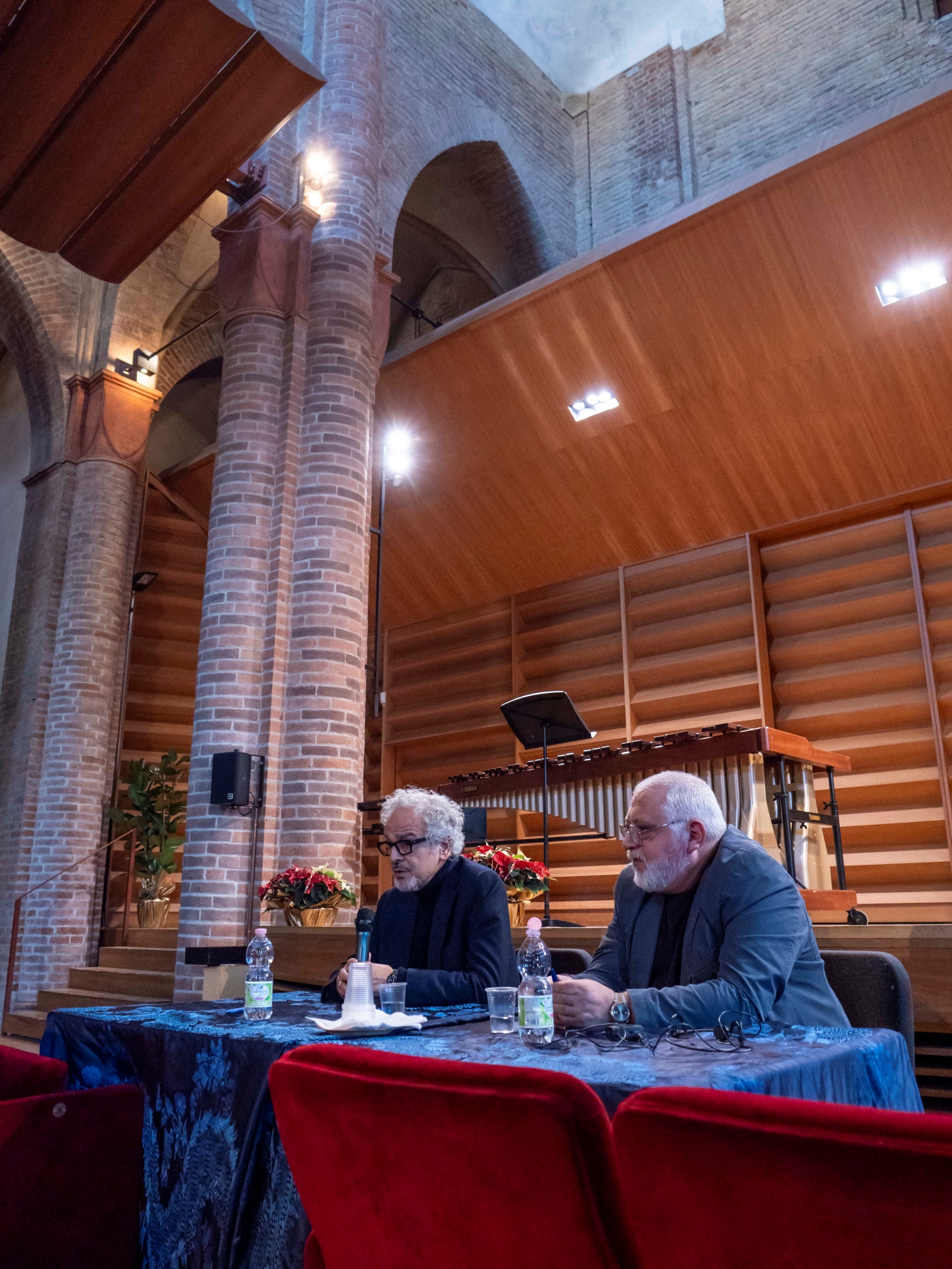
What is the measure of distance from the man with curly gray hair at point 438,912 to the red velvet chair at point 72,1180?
0.65 m

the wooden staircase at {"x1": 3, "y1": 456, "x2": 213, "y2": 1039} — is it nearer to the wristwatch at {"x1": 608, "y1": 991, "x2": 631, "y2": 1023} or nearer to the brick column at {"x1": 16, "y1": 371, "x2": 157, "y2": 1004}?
the brick column at {"x1": 16, "y1": 371, "x2": 157, "y2": 1004}

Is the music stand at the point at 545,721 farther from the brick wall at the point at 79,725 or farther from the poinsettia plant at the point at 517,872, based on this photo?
the brick wall at the point at 79,725

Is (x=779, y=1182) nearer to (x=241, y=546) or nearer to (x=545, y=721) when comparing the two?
(x=545, y=721)

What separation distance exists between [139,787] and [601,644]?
14.3ft

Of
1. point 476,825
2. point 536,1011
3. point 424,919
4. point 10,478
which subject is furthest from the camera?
point 10,478

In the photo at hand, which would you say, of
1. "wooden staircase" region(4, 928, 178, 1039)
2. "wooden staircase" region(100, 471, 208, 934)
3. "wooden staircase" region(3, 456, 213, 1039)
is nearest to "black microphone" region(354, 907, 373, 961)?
"wooden staircase" region(4, 928, 178, 1039)

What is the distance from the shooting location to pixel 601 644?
925cm

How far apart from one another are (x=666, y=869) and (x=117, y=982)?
5.74 m

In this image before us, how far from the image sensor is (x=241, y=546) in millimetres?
6453

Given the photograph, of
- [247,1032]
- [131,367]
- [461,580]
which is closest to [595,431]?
[461,580]

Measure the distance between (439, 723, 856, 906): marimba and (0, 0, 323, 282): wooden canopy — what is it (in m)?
4.18

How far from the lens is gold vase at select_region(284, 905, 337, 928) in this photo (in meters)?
5.41

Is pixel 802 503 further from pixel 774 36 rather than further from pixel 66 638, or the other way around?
pixel 66 638

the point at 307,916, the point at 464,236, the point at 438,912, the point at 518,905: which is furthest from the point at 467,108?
the point at 438,912
